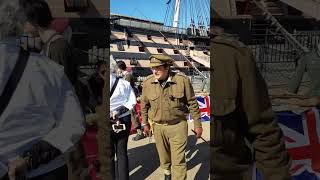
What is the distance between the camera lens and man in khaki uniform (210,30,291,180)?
2.07 m

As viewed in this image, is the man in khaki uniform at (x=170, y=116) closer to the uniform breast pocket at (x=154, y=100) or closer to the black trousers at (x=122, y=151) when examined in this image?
the uniform breast pocket at (x=154, y=100)

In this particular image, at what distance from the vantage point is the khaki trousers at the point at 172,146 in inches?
130

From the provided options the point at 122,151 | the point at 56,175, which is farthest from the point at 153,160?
the point at 56,175

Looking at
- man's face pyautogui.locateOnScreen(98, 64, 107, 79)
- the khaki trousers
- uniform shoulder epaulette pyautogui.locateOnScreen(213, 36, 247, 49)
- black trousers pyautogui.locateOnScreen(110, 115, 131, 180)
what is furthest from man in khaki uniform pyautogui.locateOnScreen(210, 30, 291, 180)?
black trousers pyautogui.locateOnScreen(110, 115, 131, 180)

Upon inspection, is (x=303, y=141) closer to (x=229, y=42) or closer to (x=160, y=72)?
(x=160, y=72)

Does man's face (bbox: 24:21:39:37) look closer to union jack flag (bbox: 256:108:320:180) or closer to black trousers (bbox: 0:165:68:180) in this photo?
black trousers (bbox: 0:165:68:180)

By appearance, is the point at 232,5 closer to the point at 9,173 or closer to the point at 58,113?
the point at 58,113

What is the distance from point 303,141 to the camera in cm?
310

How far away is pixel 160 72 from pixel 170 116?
19.8 inches

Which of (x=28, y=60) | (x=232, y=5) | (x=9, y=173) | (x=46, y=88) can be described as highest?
(x=232, y=5)

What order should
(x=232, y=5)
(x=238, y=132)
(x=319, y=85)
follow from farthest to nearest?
(x=319, y=85) < (x=232, y=5) < (x=238, y=132)

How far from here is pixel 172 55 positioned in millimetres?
2521

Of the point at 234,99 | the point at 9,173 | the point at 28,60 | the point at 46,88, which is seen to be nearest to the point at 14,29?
the point at 28,60

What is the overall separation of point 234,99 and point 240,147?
12.5 inches
